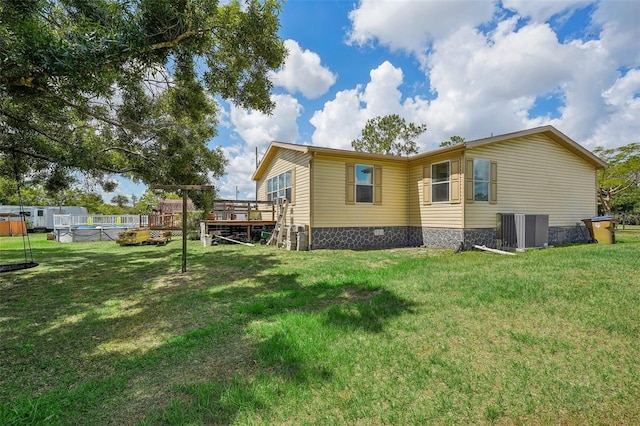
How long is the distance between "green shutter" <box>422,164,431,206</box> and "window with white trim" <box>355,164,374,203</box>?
1890mm

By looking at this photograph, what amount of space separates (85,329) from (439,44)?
1282 cm

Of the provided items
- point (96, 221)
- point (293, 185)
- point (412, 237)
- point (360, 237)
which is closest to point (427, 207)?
point (412, 237)

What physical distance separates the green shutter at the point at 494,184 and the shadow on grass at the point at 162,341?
7.06m

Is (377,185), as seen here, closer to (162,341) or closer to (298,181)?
(298,181)

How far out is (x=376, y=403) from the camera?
83.9 inches

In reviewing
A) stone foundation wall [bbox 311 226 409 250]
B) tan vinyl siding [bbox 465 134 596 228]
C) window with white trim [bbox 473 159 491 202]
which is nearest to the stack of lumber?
stone foundation wall [bbox 311 226 409 250]

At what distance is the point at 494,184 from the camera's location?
10.1 m

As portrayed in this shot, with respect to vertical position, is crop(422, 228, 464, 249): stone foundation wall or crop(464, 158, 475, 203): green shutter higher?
crop(464, 158, 475, 203): green shutter

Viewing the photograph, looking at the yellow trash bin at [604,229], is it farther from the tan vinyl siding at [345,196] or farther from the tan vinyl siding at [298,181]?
the tan vinyl siding at [298,181]

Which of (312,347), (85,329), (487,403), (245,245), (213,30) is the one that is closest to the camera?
(487,403)

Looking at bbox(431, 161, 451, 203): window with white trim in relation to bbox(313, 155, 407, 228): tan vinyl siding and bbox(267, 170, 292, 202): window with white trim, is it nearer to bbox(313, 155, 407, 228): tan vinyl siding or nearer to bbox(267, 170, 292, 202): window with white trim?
bbox(313, 155, 407, 228): tan vinyl siding

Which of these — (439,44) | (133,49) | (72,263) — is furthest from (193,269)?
(439,44)

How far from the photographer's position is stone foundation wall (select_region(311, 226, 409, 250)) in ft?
34.0

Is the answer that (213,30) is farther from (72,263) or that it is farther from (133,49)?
(72,263)
